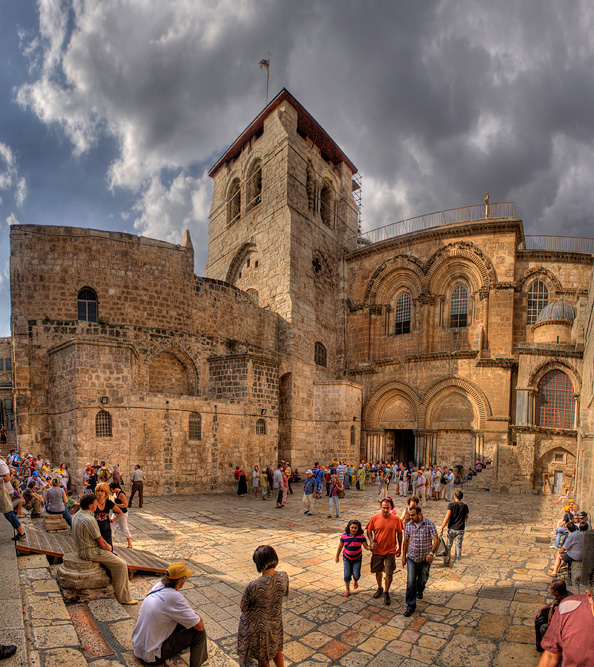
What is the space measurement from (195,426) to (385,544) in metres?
10.2

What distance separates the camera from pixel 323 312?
25.3 m

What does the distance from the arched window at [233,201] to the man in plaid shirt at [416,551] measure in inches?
1018

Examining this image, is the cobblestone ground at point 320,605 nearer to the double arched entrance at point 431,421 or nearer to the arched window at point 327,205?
the double arched entrance at point 431,421

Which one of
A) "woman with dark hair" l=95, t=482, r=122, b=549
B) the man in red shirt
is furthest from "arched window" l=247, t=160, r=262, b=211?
the man in red shirt

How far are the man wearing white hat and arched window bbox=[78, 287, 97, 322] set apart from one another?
14.8 m

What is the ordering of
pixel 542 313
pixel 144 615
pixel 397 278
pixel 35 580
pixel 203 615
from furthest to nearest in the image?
pixel 397 278 → pixel 542 313 → pixel 203 615 → pixel 35 580 → pixel 144 615

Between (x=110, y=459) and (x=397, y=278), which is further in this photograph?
(x=397, y=278)

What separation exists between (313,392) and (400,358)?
4.92 meters

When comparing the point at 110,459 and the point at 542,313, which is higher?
the point at 542,313

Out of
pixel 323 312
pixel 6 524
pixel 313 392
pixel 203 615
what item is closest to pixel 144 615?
pixel 203 615

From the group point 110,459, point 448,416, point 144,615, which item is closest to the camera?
point 144,615

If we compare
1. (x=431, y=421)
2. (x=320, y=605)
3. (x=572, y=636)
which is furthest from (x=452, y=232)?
(x=572, y=636)

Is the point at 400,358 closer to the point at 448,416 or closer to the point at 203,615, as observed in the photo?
the point at 448,416

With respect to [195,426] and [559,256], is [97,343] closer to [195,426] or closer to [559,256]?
[195,426]
